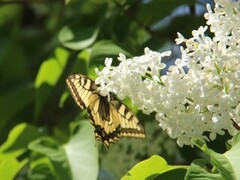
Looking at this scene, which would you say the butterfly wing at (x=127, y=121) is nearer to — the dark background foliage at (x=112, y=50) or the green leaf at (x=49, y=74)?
the dark background foliage at (x=112, y=50)

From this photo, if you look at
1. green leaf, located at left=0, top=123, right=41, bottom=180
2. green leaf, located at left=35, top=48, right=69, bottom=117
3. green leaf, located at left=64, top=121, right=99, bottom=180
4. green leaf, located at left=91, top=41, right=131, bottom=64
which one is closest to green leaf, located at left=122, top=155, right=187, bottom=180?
green leaf, located at left=64, top=121, right=99, bottom=180

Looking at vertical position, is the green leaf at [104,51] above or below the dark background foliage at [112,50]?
above

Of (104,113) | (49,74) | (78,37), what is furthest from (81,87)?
(49,74)

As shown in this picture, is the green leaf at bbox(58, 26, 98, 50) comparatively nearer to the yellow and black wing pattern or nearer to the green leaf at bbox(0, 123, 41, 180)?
the green leaf at bbox(0, 123, 41, 180)

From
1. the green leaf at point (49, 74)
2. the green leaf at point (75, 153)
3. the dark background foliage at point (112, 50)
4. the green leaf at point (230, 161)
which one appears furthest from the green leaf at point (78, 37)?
the green leaf at point (230, 161)

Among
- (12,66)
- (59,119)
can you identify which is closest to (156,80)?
(59,119)

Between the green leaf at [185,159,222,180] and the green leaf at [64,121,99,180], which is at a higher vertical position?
the green leaf at [185,159,222,180]
